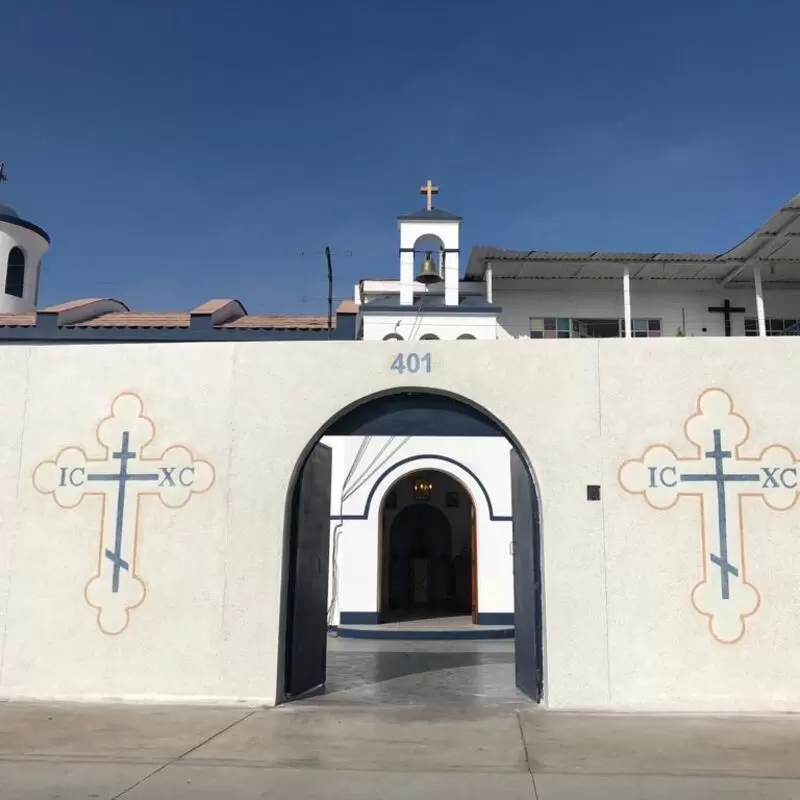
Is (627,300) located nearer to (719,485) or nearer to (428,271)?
(428,271)

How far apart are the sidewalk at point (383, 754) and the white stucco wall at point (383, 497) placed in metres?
8.48

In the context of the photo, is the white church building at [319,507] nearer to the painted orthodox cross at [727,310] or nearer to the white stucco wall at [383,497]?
the white stucco wall at [383,497]

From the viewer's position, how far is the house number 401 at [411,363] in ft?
28.3

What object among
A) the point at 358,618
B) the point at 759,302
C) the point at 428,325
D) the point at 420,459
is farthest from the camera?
the point at 759,302

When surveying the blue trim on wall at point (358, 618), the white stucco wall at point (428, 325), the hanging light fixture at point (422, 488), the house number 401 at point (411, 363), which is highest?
the white stucco wall at point (428, 325)

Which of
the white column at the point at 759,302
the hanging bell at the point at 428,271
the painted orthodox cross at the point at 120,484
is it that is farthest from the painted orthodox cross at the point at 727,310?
the painted orthodox cross at the point at 120,484

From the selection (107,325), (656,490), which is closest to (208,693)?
(656,490)

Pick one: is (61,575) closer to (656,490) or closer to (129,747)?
(129,747)

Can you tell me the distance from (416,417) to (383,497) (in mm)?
8251

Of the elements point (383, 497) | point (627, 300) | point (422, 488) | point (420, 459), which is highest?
point (627, 300)

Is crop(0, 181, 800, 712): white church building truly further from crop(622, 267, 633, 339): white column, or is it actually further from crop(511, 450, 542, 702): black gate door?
crop(622, 267, 633, 339): white column

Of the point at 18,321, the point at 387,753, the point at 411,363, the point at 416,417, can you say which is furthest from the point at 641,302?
the point at 387,753

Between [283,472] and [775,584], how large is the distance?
5.13 m

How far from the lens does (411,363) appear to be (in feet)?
28.3
